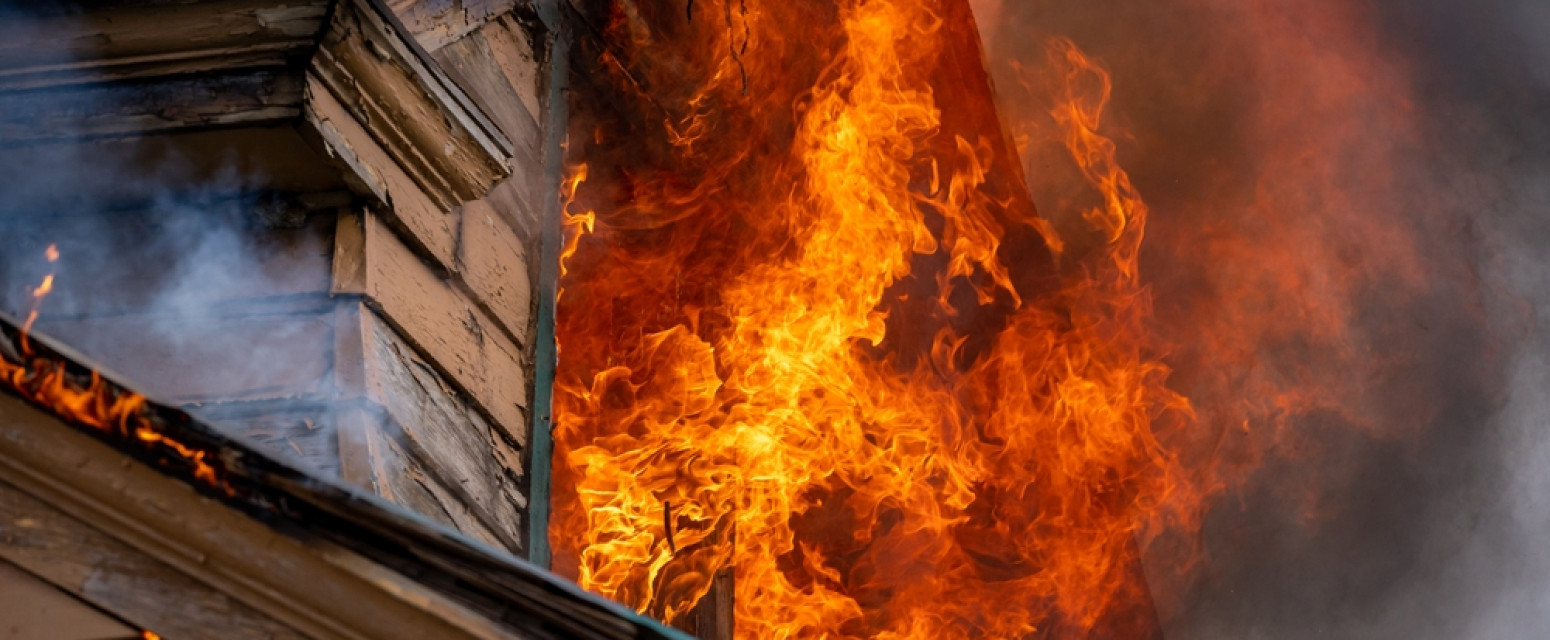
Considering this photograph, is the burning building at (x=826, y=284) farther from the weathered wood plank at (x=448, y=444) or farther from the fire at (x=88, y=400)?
the fire at (x=88, y=400)

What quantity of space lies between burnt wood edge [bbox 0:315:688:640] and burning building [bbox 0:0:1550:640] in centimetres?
107

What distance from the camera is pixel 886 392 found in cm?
701

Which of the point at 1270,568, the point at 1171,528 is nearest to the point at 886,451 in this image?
the point at 1171,528

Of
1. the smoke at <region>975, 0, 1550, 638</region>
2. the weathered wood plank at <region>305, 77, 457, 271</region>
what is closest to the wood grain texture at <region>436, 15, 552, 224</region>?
the weathered wood plank at <region>305, 77, 457, 271</region>

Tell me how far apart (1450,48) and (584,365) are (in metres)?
4.66

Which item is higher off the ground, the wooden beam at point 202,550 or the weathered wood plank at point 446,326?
the weathered wood plank at point 446,326

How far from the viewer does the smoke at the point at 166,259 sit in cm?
298

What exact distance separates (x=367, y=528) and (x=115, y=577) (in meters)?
0.34

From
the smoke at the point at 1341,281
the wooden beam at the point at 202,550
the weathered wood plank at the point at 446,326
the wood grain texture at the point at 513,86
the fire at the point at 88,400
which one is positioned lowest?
the wooden beam at the point at 202,550

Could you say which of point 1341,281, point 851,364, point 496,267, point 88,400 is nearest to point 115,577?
point 88,400

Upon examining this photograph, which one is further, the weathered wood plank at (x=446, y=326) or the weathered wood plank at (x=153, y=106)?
the weathered wood plank at (x=446, y=326)

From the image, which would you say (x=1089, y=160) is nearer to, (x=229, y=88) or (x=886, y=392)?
(x=886, y=392)

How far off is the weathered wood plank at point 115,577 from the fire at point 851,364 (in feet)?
10.1

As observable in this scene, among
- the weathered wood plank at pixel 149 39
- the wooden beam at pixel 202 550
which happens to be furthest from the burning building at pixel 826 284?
the wooden beam at pixel 202 550
